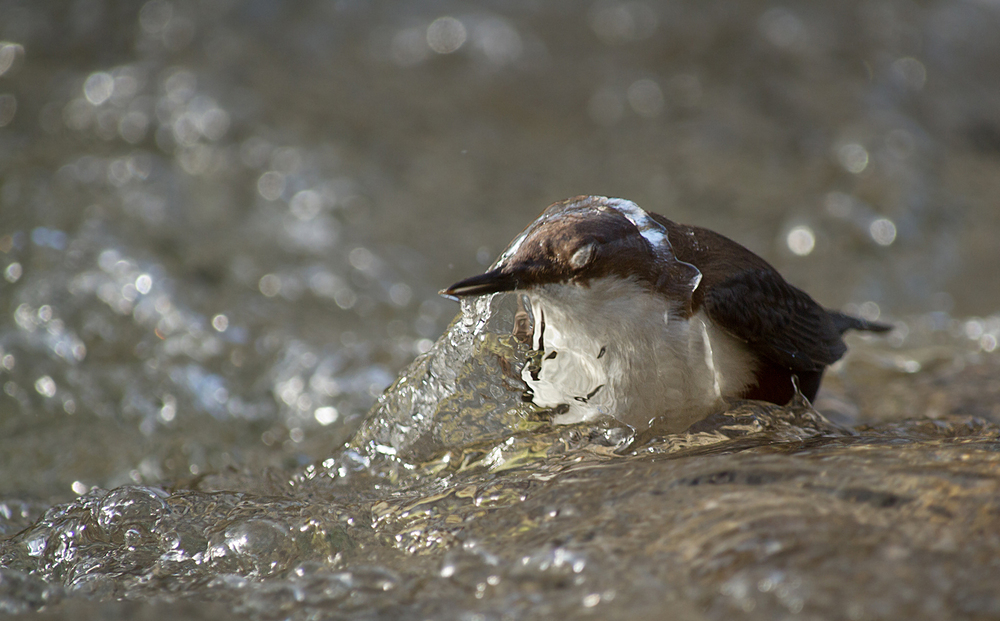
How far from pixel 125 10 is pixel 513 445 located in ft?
25.3

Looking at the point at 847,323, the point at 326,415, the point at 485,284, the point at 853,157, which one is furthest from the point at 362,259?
the point at 853,157

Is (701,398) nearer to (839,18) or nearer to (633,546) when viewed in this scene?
(633,546)

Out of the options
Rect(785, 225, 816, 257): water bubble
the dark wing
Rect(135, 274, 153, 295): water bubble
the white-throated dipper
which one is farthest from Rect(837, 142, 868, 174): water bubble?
Rect(135, 274, 153, 295): water bubble

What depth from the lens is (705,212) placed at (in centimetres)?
745

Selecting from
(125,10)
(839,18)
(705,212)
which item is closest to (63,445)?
(705,212)

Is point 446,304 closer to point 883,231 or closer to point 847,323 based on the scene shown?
point 847,323

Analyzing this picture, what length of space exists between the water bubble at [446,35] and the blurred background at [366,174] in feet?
0.08

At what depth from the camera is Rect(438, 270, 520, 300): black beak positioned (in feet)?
7.71

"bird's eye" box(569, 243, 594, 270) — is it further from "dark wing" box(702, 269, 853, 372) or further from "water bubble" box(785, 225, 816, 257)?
"water bubble" box(785, 225, 816, 257)

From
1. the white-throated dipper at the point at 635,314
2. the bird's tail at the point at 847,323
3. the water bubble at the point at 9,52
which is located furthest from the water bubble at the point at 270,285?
the water bubble at the point at 9,52

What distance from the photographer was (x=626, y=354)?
2521 millimetres

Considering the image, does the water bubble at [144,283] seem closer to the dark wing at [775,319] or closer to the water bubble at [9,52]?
the water bubble at [9,52]

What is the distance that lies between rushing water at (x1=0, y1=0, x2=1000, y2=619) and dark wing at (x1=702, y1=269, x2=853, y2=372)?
221mm

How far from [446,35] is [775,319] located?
7.19 meters
